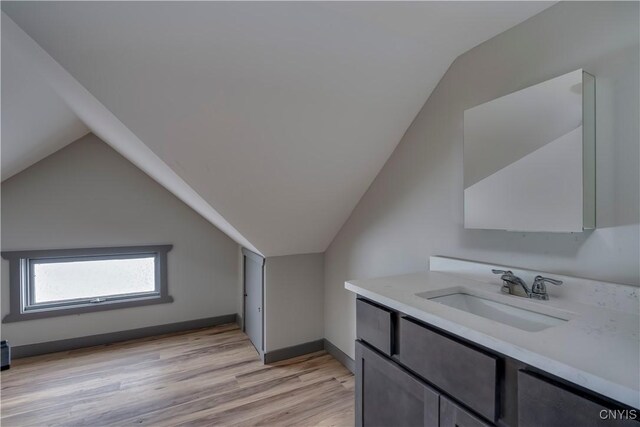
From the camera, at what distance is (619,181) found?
1018mm

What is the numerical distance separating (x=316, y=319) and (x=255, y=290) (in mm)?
598

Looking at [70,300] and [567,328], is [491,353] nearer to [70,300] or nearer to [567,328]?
[567,328]

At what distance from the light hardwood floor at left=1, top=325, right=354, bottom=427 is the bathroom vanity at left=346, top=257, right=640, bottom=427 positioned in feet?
2.57

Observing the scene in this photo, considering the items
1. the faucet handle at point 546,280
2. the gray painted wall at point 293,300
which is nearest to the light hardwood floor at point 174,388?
the gray painted wall at point 293,300

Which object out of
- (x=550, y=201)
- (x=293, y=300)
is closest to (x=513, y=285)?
(x=550, y=201)

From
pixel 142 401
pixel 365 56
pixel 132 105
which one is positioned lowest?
pixel 142 401

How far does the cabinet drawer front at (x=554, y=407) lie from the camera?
2.01ft

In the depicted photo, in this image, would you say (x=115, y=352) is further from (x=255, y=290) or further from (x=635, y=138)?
(x=635, y=138)

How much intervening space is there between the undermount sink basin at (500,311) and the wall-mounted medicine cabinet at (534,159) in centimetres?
32

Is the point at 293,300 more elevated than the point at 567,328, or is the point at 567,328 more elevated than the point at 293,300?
the point at 567,328

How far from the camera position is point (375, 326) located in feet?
4.06

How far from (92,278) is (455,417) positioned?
3.21 metres

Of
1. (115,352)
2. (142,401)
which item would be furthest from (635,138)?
(115,352)

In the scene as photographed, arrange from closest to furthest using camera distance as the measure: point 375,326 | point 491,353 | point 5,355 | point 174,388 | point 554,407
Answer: point 554,407 → point 491,353 → point 375,326 → point 174,388 → point 5,355
